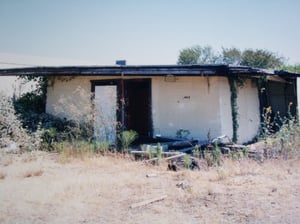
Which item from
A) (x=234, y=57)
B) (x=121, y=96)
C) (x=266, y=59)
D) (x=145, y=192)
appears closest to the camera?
(x=145, y=192)

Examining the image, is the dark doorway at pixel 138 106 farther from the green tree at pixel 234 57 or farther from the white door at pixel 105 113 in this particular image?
the green tree at pixel 234 57

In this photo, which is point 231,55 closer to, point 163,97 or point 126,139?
point 163,97

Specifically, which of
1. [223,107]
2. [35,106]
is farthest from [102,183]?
[35,106]

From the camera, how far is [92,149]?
8.18 metres

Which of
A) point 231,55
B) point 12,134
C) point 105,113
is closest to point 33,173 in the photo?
point 12,134

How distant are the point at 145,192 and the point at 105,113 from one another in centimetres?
607

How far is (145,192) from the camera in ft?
16.8

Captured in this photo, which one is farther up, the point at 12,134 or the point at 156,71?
the point at 156,71

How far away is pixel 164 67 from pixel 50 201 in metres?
6.17

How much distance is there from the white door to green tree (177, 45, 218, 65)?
32117 mm

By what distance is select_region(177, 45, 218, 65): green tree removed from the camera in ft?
139

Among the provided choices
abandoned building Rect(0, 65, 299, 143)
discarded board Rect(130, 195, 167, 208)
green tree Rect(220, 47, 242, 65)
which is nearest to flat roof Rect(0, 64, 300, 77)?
abandoned building Rect(0, 65, 299, 143)

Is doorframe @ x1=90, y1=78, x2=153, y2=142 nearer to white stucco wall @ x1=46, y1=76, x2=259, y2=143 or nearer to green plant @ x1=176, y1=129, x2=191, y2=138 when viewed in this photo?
white stucco wall @ x1=46, y1=76, x2=259, y2=143

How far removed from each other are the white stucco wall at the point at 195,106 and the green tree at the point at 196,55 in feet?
103
